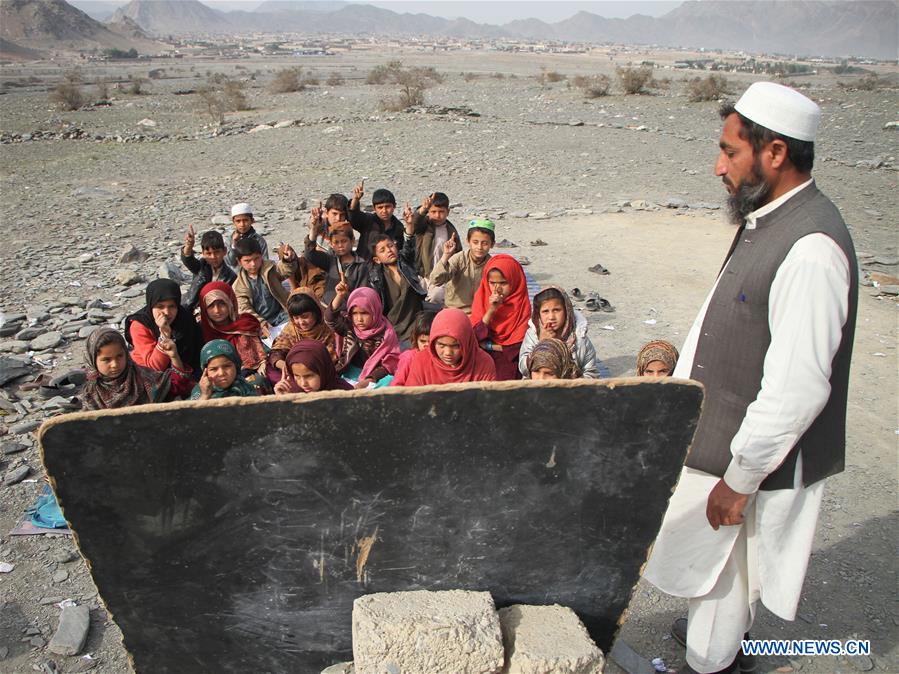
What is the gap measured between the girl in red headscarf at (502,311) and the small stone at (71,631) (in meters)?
3.08

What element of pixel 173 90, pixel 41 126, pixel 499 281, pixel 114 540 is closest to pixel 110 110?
pixel 41 126

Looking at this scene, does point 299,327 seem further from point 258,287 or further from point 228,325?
point 258,287

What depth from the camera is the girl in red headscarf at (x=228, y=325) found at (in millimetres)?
4852

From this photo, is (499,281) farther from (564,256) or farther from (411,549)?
(411,549)

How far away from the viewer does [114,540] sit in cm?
170

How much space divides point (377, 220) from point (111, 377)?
351 centimetres

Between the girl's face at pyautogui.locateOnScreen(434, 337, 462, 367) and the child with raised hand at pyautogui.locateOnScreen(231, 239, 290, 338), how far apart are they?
7.75 ft

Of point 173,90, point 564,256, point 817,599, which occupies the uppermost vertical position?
point 173,90

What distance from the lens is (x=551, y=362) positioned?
382 cm

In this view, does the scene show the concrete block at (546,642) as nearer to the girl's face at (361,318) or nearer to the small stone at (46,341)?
the girl's face at (361,318)

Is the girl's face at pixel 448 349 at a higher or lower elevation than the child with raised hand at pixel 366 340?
higher

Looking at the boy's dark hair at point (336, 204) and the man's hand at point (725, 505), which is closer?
the man's hand at point (725, 505)

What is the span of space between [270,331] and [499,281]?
2077 mm

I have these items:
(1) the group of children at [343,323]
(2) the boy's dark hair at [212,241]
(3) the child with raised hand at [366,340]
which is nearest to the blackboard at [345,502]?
(1) the group of children at [343,323]
